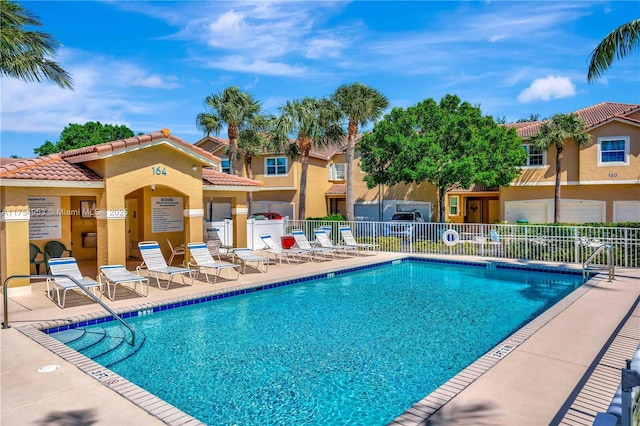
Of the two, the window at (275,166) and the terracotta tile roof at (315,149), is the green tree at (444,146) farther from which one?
the window at (275,166)

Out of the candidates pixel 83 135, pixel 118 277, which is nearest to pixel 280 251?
pixel 118 277

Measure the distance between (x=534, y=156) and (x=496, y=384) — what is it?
26.3 m

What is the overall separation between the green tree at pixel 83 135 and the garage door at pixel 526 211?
146 feet

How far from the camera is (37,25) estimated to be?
14008mm

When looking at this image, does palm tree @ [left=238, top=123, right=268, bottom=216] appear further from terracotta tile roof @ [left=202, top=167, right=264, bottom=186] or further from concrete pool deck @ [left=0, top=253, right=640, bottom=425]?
concrete pool deck @ [left=0, top=253, right=640, bottom=425]

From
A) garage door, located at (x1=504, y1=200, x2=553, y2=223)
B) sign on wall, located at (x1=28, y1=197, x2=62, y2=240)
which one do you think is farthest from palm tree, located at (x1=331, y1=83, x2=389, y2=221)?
sign on wall, located at (x1=28, y1=197, x2=62, y2=240)

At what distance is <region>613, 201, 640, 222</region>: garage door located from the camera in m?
26.3

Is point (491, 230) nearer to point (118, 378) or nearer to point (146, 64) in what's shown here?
point (118, 378)

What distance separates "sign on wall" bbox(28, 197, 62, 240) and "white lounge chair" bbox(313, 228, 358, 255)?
10.2m

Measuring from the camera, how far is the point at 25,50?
13812 millimetres

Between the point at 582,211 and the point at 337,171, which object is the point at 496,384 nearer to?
the point at 582,211

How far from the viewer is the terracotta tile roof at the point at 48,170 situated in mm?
12094

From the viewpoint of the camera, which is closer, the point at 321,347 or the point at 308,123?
the point at 321,347

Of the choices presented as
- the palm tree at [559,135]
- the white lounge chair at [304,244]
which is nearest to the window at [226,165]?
the white lounge chair at [304,244]
